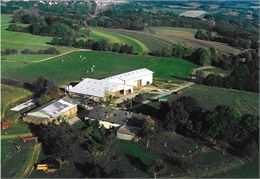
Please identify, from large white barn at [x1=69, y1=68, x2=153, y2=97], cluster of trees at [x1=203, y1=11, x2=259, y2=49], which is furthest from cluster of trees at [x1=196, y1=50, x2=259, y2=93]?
cluster of trees at [x1=203, y1=11, x2=259, y2=49]

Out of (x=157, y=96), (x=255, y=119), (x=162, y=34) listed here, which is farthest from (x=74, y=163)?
(x=162, y=34)

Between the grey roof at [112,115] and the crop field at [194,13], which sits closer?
the grey roof at [112,115]

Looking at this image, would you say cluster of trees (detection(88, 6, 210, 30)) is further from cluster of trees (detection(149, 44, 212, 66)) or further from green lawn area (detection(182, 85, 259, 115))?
green lawn area (detection(182, 85, 259, 115))

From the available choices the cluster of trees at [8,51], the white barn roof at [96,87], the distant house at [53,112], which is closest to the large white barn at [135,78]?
the white barn roof at [96,87]

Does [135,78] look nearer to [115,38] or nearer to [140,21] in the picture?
[115,38]

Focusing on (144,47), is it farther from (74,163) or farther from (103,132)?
(74,163)

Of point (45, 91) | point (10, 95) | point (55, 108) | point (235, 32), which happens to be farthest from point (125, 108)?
point (235, 32)

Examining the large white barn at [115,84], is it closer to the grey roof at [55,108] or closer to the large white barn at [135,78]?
the large white barn at [135,78]
